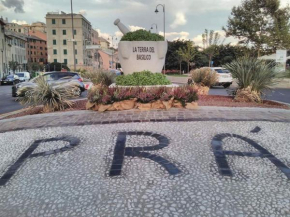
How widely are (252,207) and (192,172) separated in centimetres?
96

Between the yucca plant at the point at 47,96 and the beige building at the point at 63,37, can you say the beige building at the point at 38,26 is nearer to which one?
the beige building at the point at 63,37

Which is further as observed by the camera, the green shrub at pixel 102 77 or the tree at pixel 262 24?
the tree at pixel 262 24

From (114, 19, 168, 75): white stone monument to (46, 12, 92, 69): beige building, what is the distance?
7580cm

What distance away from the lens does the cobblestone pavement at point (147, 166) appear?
3.12 metres

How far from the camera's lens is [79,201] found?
3.24 meters

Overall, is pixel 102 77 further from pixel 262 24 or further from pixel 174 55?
pixel 174 55

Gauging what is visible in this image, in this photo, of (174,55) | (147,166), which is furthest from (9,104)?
(174,55)

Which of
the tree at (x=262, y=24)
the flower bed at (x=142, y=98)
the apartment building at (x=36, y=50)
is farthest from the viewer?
the apartment building at (x=36, y=50)

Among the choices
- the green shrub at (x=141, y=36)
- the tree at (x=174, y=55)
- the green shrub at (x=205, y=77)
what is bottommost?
the green shrub at (x=205, y=77)

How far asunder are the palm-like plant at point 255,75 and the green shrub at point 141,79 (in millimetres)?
2478

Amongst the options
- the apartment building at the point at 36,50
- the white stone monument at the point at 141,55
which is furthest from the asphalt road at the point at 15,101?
the apartment building at the point at 36,50

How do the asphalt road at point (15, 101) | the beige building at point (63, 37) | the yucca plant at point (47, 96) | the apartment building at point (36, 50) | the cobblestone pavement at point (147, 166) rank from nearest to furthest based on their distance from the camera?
the cobblestone pavement at point (147, 166), the yucca plant at point (47, 96), the asphalt road at point (15, 101), the beige building at point (63, 37), the apartment building at point (36, 50)

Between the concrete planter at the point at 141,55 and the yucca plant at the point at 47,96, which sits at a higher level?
the concrete planter at the point at 141,55

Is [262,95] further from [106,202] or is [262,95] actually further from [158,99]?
[106,202]
